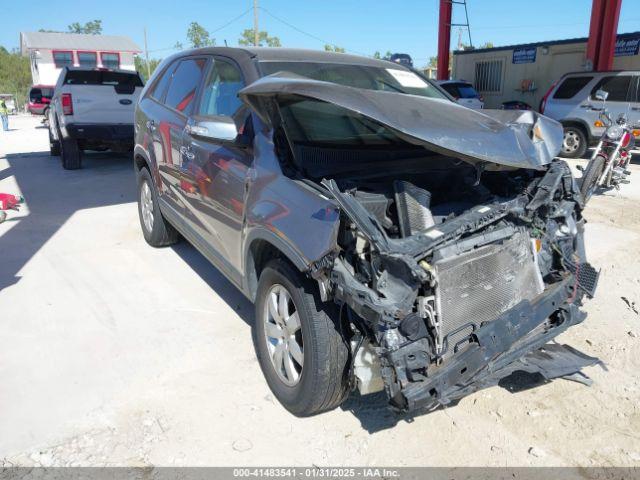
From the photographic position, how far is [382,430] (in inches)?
113

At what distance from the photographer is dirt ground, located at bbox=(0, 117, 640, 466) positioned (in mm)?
2697

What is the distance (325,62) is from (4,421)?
9.93 ft

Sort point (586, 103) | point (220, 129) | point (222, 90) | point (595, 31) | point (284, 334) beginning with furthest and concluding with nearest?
point (595, 31) < point (586, 103) < point (222, 90) < point (220, 129) < point (284, 334)

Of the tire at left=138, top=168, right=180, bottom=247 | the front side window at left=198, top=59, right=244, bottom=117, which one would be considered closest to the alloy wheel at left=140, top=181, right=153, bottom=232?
the tire at left=138, top=168, right=180, bottom=247

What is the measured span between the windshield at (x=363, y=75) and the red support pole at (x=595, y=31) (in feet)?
42.5

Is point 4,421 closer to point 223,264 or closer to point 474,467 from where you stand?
point 223,264

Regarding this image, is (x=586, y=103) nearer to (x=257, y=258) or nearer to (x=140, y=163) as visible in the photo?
(x=140, y=163)

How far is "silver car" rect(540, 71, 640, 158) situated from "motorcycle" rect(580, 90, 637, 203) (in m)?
3.85

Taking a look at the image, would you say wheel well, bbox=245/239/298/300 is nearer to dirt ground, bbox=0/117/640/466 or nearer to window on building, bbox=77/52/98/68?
dirt ground, bbox=0/117/640/466

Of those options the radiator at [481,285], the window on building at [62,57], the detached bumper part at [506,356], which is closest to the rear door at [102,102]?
the radiator at [481,285]

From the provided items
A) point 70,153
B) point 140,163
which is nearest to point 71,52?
point 70,153

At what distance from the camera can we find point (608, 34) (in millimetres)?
14430

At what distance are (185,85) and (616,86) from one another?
10686mm

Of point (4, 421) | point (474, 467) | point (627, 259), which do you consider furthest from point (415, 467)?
point (627, 259)
